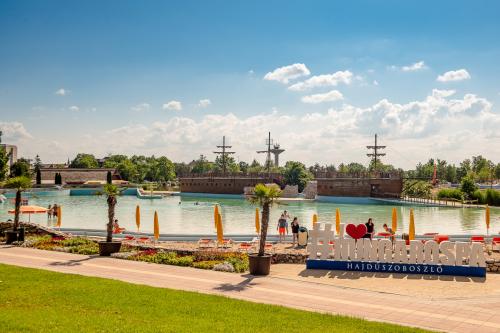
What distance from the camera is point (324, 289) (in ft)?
45.7

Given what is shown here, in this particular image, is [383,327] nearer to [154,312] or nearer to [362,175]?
[154,312]

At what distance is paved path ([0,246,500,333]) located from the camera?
36.4 ft

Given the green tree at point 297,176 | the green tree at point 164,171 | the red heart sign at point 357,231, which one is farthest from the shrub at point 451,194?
the green tree at point 164,171

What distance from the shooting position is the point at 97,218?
4172 centimetres

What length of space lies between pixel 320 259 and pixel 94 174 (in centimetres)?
9607

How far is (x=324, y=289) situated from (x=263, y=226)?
3591 millimetres

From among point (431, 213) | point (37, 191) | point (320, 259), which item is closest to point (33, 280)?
point (320, 259)

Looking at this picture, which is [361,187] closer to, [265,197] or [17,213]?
[17,213]

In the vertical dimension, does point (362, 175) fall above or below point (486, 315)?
above

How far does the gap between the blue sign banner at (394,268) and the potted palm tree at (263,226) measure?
1.97 meters

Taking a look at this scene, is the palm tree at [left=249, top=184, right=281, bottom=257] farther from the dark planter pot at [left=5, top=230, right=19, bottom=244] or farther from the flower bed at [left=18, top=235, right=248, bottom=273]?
the dark planter pot at [left=5, top=230, right=19, bottom=244]

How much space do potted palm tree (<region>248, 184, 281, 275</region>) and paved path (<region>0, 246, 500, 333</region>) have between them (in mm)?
516

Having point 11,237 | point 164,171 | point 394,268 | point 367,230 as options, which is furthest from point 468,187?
point 164,171

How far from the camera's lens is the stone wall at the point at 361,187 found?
7294cm
